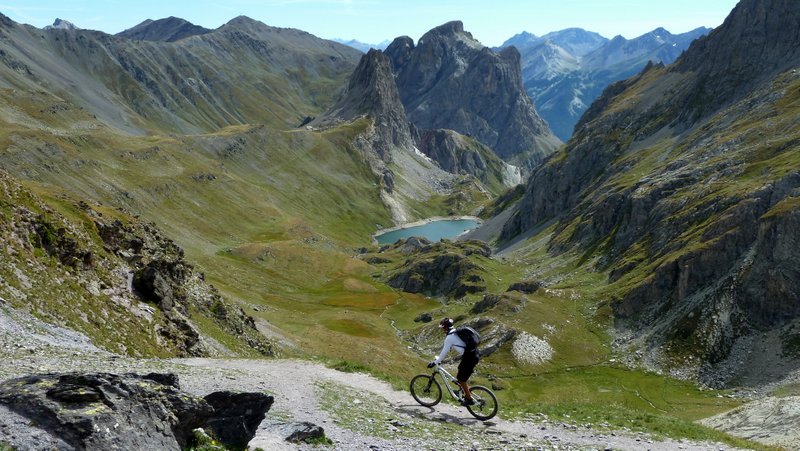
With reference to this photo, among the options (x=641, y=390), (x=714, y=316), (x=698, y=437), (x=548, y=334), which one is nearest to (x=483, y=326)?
(x=548, y=334)

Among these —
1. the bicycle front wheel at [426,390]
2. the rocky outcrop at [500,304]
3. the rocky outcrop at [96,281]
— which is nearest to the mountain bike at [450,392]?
the bicycle front wheel at [426,390]

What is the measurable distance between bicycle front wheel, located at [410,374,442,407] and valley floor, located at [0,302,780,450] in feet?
1.43

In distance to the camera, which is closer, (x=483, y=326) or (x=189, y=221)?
(x=483, y=326)

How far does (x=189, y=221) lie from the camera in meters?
192

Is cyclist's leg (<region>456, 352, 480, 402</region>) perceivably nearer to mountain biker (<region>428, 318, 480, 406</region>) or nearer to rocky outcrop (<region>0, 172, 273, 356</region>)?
mountain biker (<region>428, 318, 480, 406</region>)

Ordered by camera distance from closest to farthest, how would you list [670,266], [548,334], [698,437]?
1. [698,437]
2. [548,334]
3. [670,266]

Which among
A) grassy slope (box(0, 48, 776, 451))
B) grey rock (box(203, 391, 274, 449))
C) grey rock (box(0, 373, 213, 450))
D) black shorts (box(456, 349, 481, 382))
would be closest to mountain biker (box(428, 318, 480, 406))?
black shorts (box(456, 349, 481, 382))

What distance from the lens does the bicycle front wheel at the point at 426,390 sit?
95.3 ft

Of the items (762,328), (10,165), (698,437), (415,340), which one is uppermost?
(10,165)

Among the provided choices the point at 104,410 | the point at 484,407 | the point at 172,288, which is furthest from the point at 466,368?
the point at 172,288

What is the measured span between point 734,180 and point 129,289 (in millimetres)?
125116

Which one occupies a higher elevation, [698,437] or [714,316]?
[698,437]

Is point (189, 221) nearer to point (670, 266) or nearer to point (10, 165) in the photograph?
point (10, 165)

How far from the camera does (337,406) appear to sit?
2777 cm
